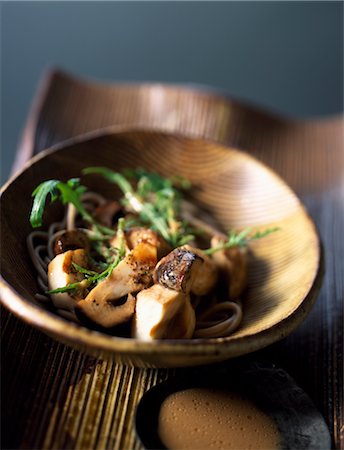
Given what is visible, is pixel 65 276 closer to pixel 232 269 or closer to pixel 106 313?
pixel 106 313

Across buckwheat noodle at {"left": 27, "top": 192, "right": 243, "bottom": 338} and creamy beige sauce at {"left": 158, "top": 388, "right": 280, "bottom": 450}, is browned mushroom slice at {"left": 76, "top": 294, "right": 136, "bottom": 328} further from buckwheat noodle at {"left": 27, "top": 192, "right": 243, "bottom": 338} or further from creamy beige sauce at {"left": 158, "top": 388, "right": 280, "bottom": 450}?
creamy beige sauce at {"left": 158, "top": 388, "right": 280, "bottom": 450}

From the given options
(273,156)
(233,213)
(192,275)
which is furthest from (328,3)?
(192,275)

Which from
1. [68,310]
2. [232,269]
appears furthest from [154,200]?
[68,310]

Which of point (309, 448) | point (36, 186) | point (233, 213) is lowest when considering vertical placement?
point (309, 448)

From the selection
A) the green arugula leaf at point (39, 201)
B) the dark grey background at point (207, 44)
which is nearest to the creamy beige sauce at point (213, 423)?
the green arugula leaf at point (39, 201)

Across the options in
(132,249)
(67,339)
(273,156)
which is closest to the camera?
(67,339)

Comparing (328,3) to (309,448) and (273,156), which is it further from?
(309,448)

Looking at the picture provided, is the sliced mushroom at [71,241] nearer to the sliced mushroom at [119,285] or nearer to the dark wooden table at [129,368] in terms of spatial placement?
the sliced mushroom at [119,285]

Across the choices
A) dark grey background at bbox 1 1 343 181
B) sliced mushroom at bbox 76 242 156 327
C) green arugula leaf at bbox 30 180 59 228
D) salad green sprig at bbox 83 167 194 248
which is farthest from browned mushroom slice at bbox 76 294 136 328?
dark grey background at bbox 1 1 343 181
